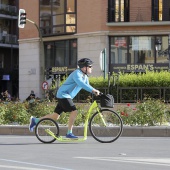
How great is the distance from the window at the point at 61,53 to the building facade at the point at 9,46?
16.4 meters

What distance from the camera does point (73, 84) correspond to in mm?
11922

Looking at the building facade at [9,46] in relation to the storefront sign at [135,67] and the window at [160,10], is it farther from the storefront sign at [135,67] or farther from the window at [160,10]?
the window at [160,10]

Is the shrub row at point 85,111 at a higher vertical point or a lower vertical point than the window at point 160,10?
lower

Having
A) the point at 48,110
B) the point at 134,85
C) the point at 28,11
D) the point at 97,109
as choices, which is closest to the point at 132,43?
the point at 28,11

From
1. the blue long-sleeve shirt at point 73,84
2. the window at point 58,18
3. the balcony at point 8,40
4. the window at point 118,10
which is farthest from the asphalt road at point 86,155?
the balcony at point 8,40

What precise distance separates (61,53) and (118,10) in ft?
20.5

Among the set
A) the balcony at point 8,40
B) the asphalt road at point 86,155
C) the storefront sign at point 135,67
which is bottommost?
the asphalt road at point 86,155

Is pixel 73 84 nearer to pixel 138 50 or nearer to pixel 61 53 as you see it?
pixel 138 50

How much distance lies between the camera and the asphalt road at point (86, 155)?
27.9 ft

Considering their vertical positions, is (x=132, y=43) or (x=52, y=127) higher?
(x=132, y=43)

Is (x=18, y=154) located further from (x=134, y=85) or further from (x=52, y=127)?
(x=134, y=85)

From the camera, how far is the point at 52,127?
1216 centimetres

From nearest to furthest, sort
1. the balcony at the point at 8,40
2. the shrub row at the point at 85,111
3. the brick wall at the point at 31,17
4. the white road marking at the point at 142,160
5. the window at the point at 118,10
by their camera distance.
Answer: the white road marking at the point at 142,160, the shrub row at the point at 85,111, the window at the point at 118,10, the brick wall at the point at 31,17, the balcony at the point at 8,40

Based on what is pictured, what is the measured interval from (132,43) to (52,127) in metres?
32.4
